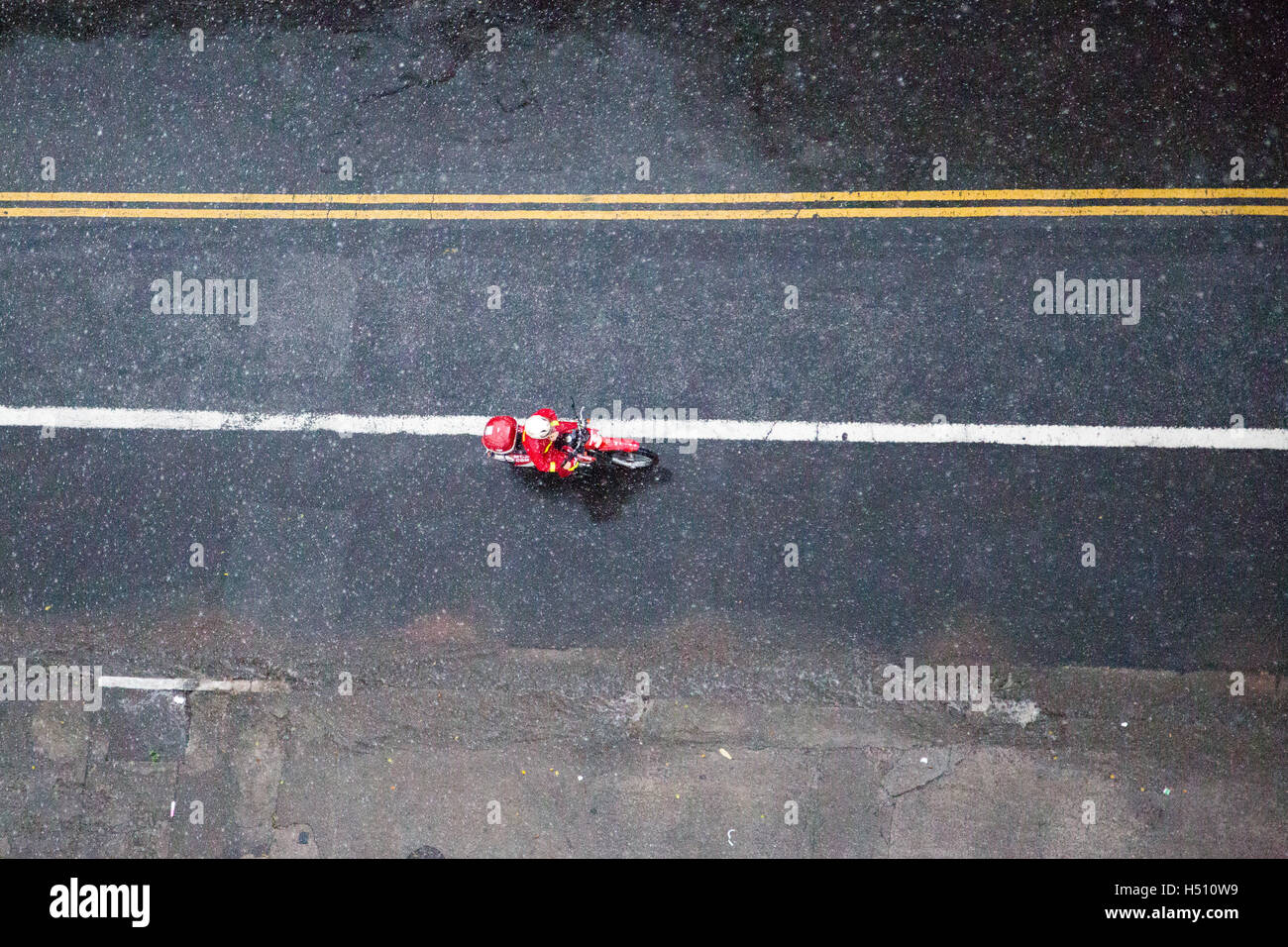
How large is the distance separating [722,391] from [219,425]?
4.75 metres

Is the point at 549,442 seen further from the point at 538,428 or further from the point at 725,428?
the point at 725,428

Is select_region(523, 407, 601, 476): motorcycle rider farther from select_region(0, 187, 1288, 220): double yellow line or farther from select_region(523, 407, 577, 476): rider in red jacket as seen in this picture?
select_region(0, 187, 1288, 220): double yellow line

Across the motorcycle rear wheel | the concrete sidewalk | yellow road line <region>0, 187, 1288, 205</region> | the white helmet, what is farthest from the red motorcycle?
yellow road line <region>0, 187, 1288, 205</region>

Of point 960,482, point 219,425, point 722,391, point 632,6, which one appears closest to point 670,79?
point 632,6

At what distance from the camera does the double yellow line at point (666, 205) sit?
8.30m

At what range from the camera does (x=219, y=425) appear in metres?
Result: 8.69

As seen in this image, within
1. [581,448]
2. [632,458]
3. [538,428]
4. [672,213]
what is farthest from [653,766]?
[672,213]

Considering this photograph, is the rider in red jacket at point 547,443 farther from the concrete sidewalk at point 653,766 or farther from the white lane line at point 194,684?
the white lane line at point 194,684

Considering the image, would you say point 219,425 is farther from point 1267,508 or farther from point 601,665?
point 1267,508

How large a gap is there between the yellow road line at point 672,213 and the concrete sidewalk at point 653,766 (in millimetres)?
4065

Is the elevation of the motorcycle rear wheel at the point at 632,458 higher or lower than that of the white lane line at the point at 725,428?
lower

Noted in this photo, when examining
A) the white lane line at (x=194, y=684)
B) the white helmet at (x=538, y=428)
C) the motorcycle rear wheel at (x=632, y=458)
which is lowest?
the white lane line at (x=194, y=684)

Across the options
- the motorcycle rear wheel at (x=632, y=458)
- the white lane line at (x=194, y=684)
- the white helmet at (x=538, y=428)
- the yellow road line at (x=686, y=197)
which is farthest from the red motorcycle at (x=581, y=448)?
the white lane line at (x=194, y=684)

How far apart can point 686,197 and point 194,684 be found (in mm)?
6428
